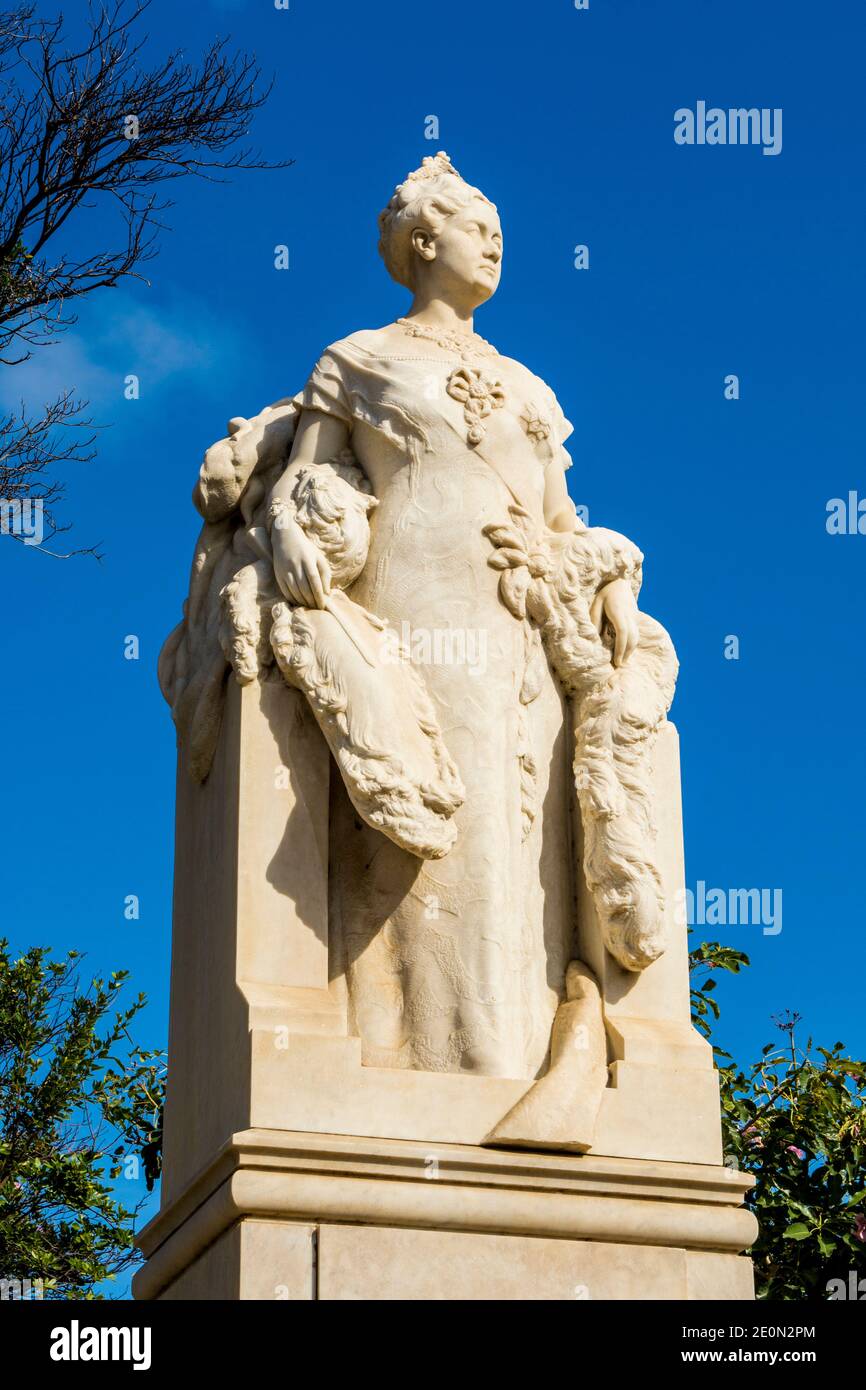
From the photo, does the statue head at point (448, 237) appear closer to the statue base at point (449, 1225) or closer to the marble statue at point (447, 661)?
the marble statue at point (447, 661)

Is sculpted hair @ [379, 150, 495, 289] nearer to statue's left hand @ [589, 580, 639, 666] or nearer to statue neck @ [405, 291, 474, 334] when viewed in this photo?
statue neck @ [405, 291, 474, 334]

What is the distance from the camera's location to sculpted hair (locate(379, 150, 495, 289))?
353 inches

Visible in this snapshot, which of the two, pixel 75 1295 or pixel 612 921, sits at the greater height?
pixel 612 921

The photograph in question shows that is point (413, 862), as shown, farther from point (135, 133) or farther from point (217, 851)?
point (135, 133)

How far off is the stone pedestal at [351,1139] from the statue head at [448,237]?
1.91 m

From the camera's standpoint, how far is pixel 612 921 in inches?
Result: 324

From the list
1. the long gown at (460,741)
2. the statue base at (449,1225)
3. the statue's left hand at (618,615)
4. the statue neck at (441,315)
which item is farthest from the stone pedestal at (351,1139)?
the statue neck at (441,315)

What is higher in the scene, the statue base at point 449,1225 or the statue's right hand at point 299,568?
the statue's right hand at point 299,568

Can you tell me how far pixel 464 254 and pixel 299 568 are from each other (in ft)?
5.34

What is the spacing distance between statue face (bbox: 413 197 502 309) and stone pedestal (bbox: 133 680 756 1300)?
6.24 feet

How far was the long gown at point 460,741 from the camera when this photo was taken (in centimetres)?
800

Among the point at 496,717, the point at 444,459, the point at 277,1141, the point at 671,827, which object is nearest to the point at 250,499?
the point at 444,459

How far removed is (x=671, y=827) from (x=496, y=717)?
864mm

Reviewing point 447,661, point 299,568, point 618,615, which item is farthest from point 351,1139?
point 618,615
